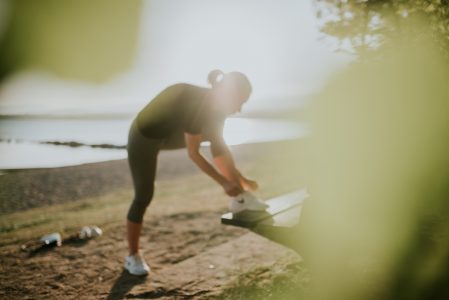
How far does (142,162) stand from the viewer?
12.7ft

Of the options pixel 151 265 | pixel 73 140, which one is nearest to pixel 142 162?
pixel 151 265

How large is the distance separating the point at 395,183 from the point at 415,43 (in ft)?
3.86

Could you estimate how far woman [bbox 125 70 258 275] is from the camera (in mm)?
3266

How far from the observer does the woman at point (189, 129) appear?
327 centimetres

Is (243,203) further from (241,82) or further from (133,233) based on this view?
(133,233)

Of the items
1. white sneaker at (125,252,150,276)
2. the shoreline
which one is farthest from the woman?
the shoreline

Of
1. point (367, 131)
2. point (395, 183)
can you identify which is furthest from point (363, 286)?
point (367, 131)

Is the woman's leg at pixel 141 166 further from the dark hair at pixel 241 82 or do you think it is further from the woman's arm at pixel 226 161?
the dark hair at pixel 241 82

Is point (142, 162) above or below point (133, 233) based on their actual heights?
above

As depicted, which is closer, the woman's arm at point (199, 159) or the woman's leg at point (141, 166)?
the woman's arm at point (199, 159)

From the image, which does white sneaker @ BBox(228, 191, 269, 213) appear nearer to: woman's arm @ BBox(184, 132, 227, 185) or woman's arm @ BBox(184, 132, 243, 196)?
woman's arm @ BBox(184, 132, 243, 196)

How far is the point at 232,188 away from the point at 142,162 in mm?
1039

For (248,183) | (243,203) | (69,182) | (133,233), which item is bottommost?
(69,182)

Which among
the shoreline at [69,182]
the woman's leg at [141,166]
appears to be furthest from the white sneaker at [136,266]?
the shoreline at [69,182]
